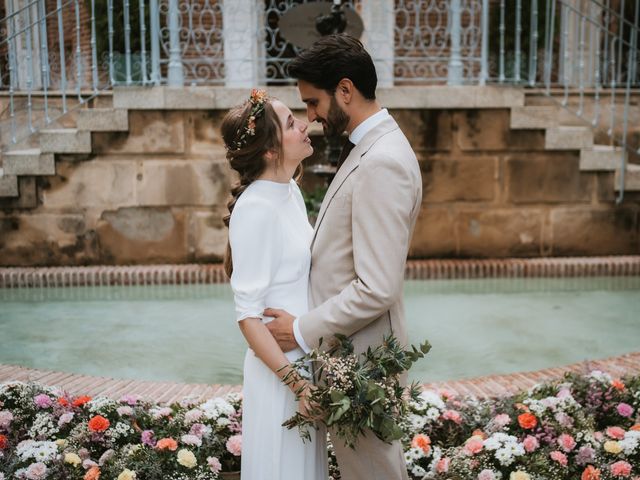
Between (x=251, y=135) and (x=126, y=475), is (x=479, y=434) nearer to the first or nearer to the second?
(x=126, y=475)

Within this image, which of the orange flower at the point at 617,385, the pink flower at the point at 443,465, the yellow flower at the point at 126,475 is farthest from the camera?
the orange flower at the point at 617,385

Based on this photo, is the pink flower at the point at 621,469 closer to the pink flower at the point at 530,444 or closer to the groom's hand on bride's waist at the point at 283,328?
the pink flower at the point at 530,444

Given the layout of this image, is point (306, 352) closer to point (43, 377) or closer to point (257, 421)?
point (257, 421)

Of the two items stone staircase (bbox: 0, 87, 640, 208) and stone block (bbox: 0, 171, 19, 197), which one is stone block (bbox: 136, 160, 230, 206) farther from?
stone block (bbox: 0, 171, 19, 197)

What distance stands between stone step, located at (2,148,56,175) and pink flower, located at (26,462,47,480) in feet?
15.9

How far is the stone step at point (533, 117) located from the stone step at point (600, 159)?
0.50m

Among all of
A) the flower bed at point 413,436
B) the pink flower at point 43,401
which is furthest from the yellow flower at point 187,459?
the pink flower at point 43,401

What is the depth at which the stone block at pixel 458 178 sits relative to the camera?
24.2 feet

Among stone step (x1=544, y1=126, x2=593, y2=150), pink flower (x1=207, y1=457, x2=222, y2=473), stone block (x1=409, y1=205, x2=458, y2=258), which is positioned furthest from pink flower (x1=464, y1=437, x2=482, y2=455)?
stone step (x1=544, y1=126, x2=593, y2=150)

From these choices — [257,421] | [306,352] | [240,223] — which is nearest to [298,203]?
[240,223]

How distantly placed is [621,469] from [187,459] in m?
1.68

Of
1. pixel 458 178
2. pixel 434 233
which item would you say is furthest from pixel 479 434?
pixel 458 178

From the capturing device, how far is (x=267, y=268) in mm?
2137

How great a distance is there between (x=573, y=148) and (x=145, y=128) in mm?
4256
